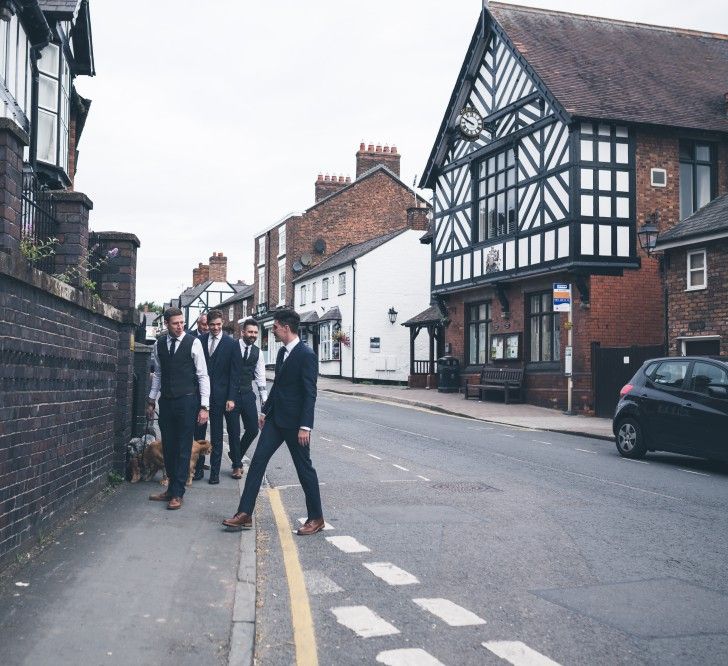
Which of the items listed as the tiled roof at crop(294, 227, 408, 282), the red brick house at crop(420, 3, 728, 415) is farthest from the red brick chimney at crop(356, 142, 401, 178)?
the red brick house at crop(420, 3, 728, 415)

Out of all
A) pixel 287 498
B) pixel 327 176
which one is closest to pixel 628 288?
pixel 287 498

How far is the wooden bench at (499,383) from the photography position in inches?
1055

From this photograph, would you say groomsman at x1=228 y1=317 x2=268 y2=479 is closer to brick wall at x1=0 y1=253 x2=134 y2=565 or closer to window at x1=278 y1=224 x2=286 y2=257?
brick wall at x1=0 y1=253 x2=134 y2=565

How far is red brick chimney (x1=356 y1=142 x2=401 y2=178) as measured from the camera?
51125 mm

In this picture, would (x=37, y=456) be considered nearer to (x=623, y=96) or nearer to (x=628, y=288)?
(x=628, y=288)

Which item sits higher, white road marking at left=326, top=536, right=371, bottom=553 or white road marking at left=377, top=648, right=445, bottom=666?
white road marking at left=326, top=536, right=371, bottom=553

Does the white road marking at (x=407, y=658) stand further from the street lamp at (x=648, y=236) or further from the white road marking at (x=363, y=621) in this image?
the street lamp at (x=648, y=236)

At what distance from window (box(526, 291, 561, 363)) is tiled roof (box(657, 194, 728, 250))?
4.74 metres

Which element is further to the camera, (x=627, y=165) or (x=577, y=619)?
(x=627, y=165)

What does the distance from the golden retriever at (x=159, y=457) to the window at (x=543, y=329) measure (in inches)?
666

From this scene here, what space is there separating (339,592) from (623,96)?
23048 mm

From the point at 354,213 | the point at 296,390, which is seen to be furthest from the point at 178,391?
the point at 354,213

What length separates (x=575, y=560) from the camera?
266 inches

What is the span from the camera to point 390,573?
6.25m
